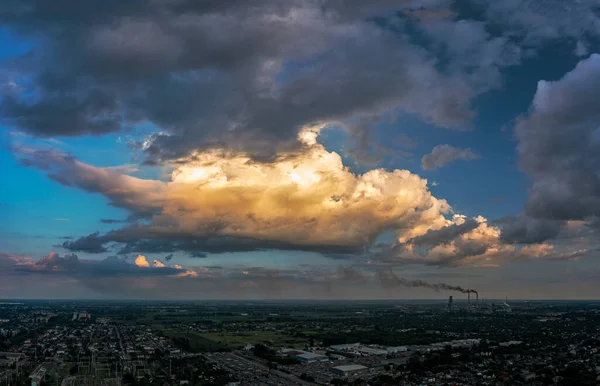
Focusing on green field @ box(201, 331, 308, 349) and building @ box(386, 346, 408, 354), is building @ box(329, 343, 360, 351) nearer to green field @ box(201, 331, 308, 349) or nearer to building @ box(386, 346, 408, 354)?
building @ box(386, 346, 408, 354)

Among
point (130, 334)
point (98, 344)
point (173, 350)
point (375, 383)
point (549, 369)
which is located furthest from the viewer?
point (130, 334)

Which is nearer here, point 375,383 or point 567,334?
point 375,383

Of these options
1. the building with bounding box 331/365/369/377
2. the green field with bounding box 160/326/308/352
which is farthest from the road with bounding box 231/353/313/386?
the green field with bounding box 160/326/308/352

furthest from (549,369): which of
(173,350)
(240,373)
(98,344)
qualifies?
(98,344)

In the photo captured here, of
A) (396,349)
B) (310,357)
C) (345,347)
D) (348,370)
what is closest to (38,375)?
(310,357)

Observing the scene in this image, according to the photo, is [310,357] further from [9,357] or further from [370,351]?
[9,357]

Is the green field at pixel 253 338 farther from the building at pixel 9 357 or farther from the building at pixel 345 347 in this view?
the building at pixel 9 357

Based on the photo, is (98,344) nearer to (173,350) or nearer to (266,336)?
(173,350)

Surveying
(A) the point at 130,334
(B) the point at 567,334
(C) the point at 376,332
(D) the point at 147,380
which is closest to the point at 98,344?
(A) the point at 130,334

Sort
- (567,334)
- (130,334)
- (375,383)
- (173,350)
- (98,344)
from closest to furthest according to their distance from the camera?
(375,383) < (173,350) < (98,344) < (567,334) < (130,334)
